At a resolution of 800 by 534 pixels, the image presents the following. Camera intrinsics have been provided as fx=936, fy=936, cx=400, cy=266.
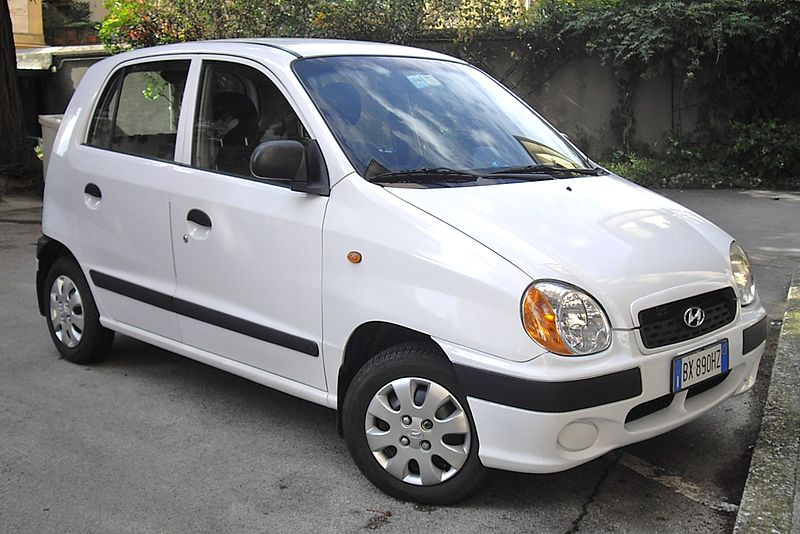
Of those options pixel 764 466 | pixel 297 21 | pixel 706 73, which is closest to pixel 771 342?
pixel 764 466

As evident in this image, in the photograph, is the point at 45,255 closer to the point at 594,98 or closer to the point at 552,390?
the point at 552,390

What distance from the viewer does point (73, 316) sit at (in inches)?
212

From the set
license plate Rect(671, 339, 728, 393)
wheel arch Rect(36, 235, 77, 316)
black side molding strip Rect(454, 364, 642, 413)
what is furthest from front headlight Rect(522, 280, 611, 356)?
wheel arch Rect(36, 235, 77, 316)

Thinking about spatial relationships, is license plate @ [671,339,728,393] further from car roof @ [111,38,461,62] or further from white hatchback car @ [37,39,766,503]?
car roof @ [111,38,461,62]

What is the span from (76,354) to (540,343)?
3.22 metres

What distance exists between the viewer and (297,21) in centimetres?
1507

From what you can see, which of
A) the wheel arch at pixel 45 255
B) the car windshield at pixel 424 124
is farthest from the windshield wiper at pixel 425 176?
the wheel arch at pixel 45 255

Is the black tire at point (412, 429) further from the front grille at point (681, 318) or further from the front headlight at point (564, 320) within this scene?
the front grille at point (681, 318)

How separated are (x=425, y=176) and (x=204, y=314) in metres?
1.28

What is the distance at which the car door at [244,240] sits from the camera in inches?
155

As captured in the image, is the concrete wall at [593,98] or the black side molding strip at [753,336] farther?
the concrete wall at [593,98]

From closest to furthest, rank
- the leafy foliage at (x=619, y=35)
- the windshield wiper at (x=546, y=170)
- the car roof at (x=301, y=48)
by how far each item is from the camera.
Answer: the windshield wiper at (x=546, y=170) → the car roof at (x=301, y=48) → the leafy foliage at (x=619, y=35)

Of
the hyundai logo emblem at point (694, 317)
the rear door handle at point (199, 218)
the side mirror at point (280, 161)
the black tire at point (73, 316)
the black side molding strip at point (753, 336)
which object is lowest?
the black tire at point (73, 316)

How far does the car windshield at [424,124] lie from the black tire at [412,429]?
79 centimetres
